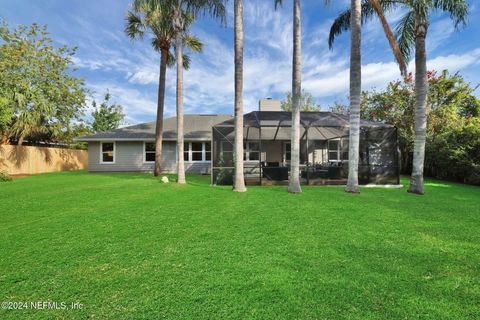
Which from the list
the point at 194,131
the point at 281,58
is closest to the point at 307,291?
the point at 281,58

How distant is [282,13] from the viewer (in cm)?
959

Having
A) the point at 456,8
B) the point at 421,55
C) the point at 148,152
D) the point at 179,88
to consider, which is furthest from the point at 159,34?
the point at 456,8

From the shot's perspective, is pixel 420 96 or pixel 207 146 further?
pixel 207 146

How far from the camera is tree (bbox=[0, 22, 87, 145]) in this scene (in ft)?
52.4

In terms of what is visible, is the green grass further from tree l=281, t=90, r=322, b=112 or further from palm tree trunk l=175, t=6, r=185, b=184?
tree l=281, t=90, r=322, b=112

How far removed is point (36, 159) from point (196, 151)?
1294 cm

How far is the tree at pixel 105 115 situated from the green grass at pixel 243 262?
28941 mm

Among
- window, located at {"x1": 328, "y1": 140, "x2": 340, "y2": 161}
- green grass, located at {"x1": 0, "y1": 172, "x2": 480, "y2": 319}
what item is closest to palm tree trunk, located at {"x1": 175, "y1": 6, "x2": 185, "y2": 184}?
green grass, located at {"x1": 0, "y1": 172, "x2": 480, "y2": 319}

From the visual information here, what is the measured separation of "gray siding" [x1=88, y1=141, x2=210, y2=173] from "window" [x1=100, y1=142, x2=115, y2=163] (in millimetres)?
269

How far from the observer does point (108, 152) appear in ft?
54.0

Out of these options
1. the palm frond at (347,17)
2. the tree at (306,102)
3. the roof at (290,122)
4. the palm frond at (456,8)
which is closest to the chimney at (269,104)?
the roof at (290,122)

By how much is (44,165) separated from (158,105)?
13.3 m

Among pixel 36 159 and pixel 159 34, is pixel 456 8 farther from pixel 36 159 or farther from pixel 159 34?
pixel 36 159

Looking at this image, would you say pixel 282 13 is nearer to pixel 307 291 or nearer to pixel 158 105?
pixel 158 105
